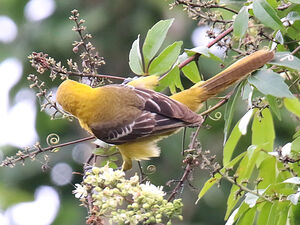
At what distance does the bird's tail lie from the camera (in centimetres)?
261

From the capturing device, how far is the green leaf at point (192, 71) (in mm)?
2973

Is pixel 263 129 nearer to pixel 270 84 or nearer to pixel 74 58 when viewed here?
pixel 270 84

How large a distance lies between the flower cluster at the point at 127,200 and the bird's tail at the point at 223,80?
708 millimetres

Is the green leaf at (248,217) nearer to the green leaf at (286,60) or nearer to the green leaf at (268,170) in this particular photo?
the green leaf at (268,170)

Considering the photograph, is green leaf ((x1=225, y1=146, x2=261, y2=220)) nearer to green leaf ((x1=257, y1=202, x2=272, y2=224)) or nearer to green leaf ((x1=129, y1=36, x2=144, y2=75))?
green leaf ((x1=257, y1=202, x2=272, y2=224))

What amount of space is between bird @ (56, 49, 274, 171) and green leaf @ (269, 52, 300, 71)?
590mm

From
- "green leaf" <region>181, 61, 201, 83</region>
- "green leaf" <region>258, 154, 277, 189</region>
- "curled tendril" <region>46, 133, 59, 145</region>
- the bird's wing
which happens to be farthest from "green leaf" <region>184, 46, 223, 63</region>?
"curled tendril" <region>46, 133, 59, 145</region>

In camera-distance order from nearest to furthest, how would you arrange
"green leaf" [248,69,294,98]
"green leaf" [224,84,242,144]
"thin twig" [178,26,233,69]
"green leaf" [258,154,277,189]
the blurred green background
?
"green leaf" [248,69,294,98] → "green leaf" [224,84,242,144] → "green leaf" [258,154,277,189] → "thin twig" [178,26,233,69] → the blurred green background

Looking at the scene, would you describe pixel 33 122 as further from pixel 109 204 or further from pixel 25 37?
pixel 109 204

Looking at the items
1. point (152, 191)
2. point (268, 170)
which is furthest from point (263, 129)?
point (152, 191)

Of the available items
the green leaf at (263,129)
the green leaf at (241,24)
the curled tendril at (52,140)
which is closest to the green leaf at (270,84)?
the green leaf at (241,24)

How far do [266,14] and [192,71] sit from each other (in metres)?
0.61

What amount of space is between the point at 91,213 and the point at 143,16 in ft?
25.9

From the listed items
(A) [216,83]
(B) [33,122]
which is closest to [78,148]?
(B) [33,122]
